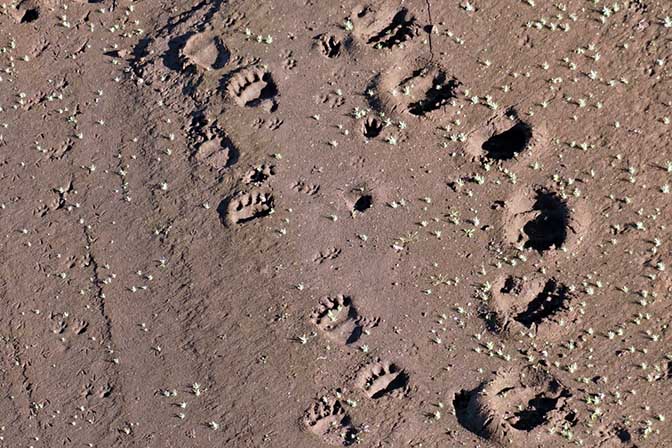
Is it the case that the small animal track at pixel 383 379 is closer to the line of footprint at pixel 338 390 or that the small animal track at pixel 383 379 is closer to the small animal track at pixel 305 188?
the line of footprint at pixel 338 390

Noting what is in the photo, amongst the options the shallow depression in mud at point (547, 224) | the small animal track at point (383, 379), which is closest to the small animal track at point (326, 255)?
the small animal track at point (383, 379)

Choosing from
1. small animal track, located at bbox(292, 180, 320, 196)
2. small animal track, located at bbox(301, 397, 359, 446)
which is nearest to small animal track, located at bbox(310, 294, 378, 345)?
small animal track, located at bbox(301, 397, 359, 446)

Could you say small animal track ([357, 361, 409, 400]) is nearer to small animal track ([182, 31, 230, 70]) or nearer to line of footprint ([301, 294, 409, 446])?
line of footprint ([301, 294, 409, 446])

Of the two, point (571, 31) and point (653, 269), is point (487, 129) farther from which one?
point (653, 269)

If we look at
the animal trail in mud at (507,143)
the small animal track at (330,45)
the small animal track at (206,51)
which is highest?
the small animal track at (206,51)

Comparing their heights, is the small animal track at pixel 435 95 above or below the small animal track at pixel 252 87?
below

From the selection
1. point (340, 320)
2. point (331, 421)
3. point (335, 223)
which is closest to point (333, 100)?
point (335, 223)
